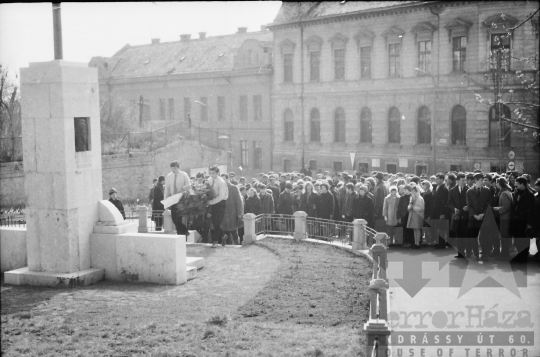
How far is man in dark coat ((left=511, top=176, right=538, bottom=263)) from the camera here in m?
14.4

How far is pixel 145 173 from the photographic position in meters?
37.5

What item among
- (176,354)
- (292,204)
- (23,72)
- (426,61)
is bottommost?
(176,354)

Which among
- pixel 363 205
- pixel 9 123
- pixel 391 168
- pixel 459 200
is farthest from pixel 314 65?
pixel 459 200

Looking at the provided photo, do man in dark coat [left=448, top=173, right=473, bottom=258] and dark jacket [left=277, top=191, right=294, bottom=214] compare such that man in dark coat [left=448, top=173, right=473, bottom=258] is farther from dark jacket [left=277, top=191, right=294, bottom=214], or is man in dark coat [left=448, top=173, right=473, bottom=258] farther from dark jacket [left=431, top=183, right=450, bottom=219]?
dark jacket [left=277, top=191, right=294, bottom=214]

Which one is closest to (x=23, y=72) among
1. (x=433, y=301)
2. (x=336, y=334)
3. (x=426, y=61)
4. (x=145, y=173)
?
(x=336, y=334)

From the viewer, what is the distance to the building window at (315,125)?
4647 centimetres

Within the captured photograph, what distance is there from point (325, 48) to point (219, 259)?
104 ft

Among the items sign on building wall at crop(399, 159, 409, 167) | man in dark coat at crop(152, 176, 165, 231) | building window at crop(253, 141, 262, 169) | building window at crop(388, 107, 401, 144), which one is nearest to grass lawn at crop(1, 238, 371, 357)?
man in dark coat at crop(152, 176, 165, 231)

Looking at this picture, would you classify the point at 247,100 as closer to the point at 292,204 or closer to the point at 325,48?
the point at 325,48

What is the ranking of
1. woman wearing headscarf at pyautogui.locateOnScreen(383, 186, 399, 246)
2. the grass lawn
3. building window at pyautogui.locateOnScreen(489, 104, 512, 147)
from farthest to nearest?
building window at pyautogui.locateOnScreen(489, 104, 512, 147), woman wearing headscarf at pyautogui.locateOnScreen(383, 186, 399, 246), the grass lawn

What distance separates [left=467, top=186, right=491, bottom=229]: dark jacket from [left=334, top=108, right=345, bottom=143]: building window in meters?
30.0

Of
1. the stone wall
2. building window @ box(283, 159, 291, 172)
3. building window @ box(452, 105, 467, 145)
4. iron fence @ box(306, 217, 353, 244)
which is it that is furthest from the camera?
building window @ box(283, 159, 291, 172)

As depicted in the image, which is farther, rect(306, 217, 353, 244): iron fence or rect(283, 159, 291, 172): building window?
rect(283, 159, 291, 172): building window

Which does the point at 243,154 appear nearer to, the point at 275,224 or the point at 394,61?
the point at 394,61
